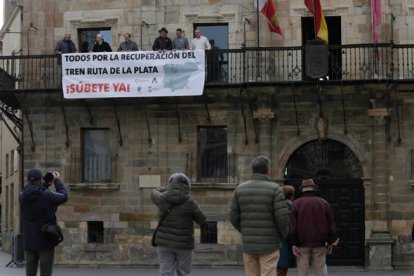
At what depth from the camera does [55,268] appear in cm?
2548

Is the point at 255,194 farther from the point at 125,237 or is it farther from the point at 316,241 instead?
the point at 125,237

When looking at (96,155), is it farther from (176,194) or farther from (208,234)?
(176,194)

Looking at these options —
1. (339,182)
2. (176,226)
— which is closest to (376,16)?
(339,182)

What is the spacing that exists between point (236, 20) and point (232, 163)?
4.24m

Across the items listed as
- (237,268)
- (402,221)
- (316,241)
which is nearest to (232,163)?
(237,268)

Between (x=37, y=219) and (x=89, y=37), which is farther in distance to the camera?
(x=89, y=37)

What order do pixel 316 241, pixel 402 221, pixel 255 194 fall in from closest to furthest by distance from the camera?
pixel 255 194, pixel 316 241, pixel 402 221

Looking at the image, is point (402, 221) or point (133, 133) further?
point (133, 133)

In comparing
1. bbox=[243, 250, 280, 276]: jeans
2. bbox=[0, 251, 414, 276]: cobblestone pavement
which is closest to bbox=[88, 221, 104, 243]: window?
bbox=[0, 251, 414, 276]: cobblestone pavement

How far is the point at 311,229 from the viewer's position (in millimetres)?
13188

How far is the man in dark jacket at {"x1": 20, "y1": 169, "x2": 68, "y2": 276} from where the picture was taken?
41.0 ft

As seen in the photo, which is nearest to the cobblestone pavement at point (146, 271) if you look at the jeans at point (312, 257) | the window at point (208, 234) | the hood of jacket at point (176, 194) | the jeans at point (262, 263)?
the window at point (208, 234)

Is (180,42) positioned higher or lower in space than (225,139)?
higher

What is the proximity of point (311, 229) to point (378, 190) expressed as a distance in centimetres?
1221
